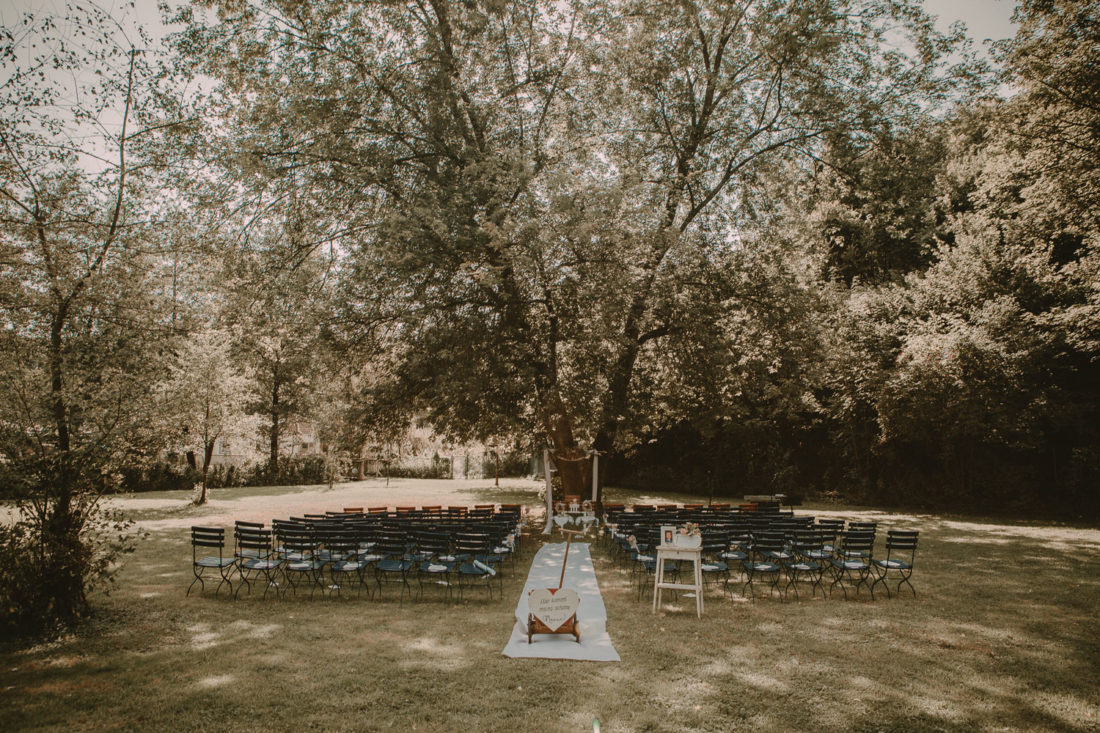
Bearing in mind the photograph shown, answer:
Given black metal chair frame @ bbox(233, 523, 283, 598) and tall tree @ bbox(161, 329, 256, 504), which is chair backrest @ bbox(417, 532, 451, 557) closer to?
black metal chair frame @ bbox(233, 523, 283, 598)

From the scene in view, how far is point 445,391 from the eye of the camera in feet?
43.2

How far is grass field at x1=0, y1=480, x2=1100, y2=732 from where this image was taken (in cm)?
493

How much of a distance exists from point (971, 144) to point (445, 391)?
23.2 m

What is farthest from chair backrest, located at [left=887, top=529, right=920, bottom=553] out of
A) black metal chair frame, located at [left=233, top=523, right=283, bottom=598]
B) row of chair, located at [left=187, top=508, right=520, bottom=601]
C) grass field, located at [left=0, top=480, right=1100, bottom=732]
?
black metal chair frame, located at [left=233, top=523, right=283, bottom=598]

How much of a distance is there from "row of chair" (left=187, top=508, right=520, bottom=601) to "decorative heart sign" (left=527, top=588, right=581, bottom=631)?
208 centimetres

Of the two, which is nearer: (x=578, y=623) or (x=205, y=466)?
(x=578, y=623)

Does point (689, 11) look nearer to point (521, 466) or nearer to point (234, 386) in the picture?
point (234, 386)

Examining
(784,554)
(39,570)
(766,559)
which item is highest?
(39,570)

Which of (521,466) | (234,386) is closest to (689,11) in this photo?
(234,386)

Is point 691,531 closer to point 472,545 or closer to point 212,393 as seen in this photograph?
point 472,545

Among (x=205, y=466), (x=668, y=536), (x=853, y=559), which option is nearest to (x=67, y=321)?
(x=668, y=536)

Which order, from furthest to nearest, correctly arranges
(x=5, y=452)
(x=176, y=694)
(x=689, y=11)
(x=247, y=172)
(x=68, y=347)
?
(x=689, y=11) < (x=247, y=172) < (x=68, y=347) < (x=5, y=452) < (x=176, y=694)

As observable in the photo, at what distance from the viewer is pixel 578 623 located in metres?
7.39

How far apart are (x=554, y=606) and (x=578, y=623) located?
761mm
